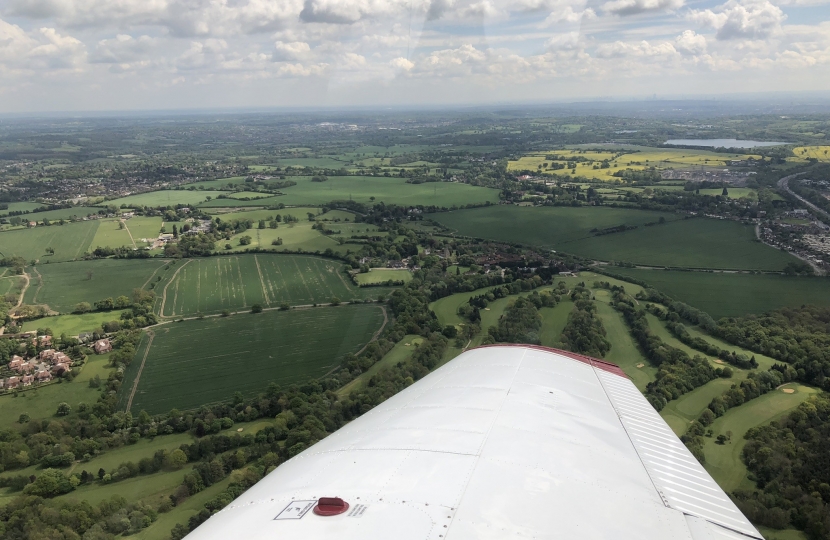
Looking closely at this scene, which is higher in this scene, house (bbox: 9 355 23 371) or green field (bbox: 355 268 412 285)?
green field (bbox: 355 268 412 285)

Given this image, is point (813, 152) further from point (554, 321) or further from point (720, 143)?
point (554, 321)

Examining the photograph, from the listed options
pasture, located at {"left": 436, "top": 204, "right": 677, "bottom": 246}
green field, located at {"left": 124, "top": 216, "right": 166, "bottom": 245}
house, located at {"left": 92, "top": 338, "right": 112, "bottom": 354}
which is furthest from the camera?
green field, located at {"left": 124, "top": 216, "right": 166, "bottom": 245}

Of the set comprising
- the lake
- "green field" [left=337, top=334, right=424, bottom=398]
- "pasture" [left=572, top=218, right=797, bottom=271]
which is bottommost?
"green field" [left=337, top=334, right=424, bottom=398]

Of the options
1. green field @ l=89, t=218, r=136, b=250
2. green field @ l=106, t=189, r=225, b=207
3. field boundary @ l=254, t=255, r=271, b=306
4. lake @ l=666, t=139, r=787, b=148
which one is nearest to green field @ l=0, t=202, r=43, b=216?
green field @ l=106, t=189, r=225, b=207

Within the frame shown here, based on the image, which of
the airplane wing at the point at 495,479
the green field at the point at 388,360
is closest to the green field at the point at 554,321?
the green field at the point at 388,360

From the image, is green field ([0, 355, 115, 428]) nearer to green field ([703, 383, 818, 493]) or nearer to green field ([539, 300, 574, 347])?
green field ([539, 300, 574, 347])

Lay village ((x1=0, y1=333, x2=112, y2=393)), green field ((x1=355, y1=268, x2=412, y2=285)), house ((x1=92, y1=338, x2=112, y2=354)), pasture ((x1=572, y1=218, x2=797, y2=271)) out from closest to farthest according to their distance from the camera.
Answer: village ((x1=0, y1=333, x2=112, y2=393)), house ((x1=92, y1=338, x2=112, y2=354)), green field ((x1=355, y1=268, x2=412, y2=285)), pasture ((x1=572, y1=218, x2=797, y2=271))

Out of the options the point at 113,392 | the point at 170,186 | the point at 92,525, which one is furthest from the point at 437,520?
the point at 170,186

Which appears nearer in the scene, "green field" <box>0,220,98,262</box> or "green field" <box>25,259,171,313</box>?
"green field" <box>25,259,171,313</box>

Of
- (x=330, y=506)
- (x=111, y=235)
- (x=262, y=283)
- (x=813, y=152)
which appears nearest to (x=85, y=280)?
(x=262, y=283)
